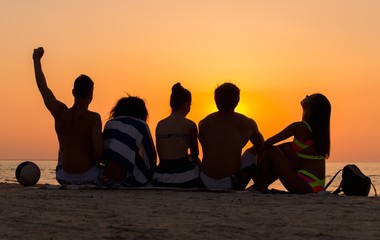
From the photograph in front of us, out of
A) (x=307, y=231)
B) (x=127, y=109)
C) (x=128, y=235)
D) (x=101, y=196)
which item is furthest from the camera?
(x=127, y=109)

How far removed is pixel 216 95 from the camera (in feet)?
28.4

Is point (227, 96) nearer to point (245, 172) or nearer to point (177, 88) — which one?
point (177, 88)

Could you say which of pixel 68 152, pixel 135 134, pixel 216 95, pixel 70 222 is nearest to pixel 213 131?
pixel 216 95

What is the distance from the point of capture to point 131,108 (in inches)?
360

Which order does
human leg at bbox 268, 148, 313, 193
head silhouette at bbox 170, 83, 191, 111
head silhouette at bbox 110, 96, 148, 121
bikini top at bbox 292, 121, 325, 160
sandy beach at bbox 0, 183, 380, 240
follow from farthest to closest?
head silhouette at bbox 110, 96, 148, 121 → head silhouette at bbox 170, 83, 191, 111 → bikini top at bbox 292, 121, 325, 160 → human leg at bbox 268, 148, 313, 193 → sandy beach at bbox 0, 183, 380, 240

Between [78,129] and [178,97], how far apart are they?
56.9 inches

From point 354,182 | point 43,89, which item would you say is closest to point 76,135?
point 43,89

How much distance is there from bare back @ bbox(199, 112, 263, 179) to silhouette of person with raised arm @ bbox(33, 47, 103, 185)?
1.46m

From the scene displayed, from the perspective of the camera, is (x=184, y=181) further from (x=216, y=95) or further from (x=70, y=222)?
(x=70, y=222)

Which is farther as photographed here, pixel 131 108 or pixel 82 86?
pixel 131 108

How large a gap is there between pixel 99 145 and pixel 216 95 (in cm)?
171

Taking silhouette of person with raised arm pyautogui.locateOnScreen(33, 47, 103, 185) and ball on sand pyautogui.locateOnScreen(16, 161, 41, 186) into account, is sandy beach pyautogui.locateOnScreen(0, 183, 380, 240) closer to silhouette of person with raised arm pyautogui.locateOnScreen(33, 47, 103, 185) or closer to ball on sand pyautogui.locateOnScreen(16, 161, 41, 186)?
silhouette of person with raised arm pyautogui.locateOnScreen(33, 47, 103, 185)

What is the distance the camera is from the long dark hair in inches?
324

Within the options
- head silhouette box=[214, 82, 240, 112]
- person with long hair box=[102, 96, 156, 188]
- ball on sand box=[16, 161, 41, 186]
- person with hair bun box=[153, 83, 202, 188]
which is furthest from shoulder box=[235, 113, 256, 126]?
ball on sand box=[16, 161, 41, 186]
